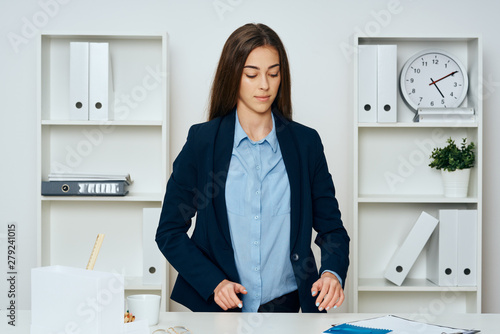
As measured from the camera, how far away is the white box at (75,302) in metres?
1.12

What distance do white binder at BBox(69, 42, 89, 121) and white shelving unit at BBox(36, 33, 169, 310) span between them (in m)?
0.20

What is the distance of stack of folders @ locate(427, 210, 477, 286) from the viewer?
9.50 ft

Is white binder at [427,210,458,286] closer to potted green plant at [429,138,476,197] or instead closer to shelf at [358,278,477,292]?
shelf at [358,278,477,292]

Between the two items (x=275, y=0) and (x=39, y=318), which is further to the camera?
(x=275, y=0)

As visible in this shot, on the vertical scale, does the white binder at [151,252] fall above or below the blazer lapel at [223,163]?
below

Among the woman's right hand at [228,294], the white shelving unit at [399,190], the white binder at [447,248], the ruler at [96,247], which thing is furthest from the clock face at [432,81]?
the ruler at [96,247]

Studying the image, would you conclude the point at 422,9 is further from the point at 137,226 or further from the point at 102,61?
the point at 137,226

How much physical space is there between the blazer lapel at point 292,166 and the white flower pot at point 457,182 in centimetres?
140

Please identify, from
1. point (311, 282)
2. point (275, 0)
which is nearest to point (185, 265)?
point (311, 282)

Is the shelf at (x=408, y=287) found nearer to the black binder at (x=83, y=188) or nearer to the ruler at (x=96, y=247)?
the black binder at (x=83, y=188)

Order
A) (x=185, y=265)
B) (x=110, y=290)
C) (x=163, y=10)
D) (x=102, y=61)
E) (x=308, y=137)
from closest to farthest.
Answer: (x=110, y=290)
(x=185, y=265)
(x=308, y=137)
(x=102, y=61)
(x=163, y=10)

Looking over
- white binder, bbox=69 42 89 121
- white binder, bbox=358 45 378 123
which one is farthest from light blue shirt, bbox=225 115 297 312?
white binder, bbox=69 42 89 121

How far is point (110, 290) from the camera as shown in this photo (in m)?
1.16

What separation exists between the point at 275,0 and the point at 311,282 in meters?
1.83
